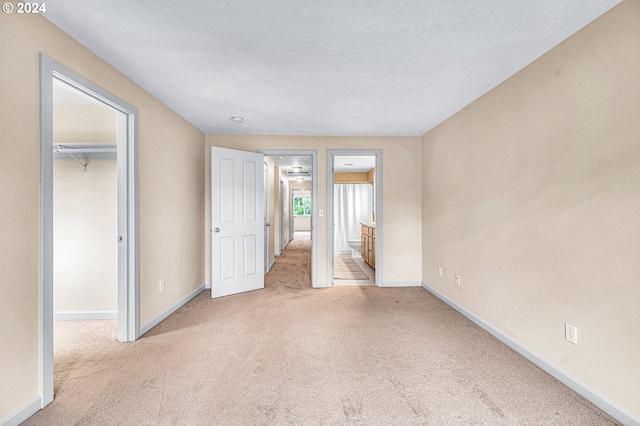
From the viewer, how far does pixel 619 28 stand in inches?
58.4

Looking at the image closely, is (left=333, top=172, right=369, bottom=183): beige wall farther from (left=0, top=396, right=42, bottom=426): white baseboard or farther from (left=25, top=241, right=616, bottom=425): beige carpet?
(left=0, top=396, right=42, bottom=426): white baseboard

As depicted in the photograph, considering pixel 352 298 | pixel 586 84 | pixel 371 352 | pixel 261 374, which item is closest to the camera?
pixel 586 84

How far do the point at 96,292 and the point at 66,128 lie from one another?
1.76m

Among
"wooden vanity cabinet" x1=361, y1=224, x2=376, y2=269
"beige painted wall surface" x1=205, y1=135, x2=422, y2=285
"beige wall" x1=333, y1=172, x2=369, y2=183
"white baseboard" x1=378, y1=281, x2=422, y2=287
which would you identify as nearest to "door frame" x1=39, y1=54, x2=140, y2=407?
"beige painted wall surface" x1=205, y1=135, x2=422, y2=285

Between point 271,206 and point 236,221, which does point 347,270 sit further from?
point 236,221

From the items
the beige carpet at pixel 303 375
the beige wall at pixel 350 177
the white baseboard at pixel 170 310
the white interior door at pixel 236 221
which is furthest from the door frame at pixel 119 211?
the beige wall at pixel 350 177

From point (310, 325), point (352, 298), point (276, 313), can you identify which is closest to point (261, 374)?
point (310, 325)

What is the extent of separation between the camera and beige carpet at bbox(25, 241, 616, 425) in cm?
152

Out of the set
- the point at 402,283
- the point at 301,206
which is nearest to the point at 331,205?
the point at 402,283

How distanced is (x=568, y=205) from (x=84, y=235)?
14.2 feet

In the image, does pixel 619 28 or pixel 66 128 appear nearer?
pixel 619 28

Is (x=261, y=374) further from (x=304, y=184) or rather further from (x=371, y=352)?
(x=304, y=184)

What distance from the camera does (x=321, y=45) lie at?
6.03 feet

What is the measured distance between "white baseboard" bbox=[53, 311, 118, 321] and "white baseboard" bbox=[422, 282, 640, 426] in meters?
3.89
